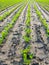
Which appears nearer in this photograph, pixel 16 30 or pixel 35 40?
pixel 35 40

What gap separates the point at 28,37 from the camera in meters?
12.3

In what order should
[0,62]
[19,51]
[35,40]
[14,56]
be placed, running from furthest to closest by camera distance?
[35,40]
[19,51]
[14,56]
[0,62]

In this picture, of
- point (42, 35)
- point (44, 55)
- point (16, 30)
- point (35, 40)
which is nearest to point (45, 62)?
point (44, 55)

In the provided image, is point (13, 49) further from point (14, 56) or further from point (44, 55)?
point (44, 55)

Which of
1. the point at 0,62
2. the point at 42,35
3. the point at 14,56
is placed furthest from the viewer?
the point at 42,35

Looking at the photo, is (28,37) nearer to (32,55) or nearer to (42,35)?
(42,35)

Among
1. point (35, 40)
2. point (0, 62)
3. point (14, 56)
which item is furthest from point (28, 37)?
point (0, 62)

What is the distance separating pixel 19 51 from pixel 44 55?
124 cm

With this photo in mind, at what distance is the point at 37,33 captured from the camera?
13.5 m

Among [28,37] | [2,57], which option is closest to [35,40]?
[28,37]

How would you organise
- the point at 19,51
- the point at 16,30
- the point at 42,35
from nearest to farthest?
1. the point at 19,51
2. the point at 42,35
3. the point at 16,30

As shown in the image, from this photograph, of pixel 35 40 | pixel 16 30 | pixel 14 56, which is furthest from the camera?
pixel 16 30

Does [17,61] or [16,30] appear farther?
[16,30]

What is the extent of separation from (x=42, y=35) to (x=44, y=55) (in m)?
3.60
